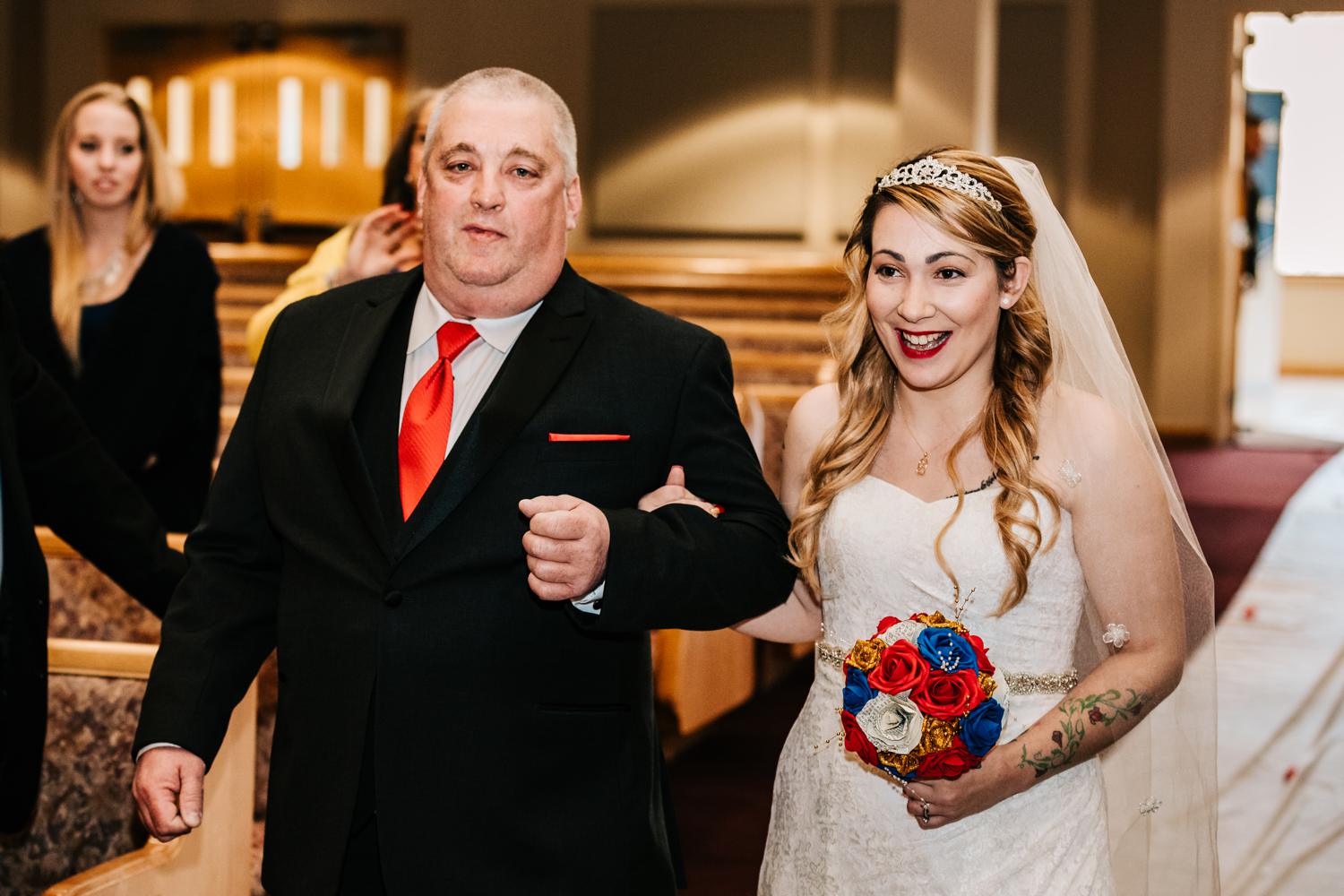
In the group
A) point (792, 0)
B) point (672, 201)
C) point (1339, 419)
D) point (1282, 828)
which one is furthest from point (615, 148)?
point (1282, 828)

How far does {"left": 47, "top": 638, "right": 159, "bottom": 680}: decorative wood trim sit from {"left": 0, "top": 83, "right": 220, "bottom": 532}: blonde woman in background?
3.23 ft

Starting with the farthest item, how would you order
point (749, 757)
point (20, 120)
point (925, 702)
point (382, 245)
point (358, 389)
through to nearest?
point (20, 120), point (749, 757), point (382, 245), point (358, 389), point (925, 702)

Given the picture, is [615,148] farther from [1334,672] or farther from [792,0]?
[1334,672]

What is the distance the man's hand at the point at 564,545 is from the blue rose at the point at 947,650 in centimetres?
42

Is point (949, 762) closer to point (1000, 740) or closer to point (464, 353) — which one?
point (1000, 740)

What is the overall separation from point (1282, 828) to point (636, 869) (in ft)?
9.54

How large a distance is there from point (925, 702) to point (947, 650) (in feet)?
0.25

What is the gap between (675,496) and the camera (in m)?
1.95

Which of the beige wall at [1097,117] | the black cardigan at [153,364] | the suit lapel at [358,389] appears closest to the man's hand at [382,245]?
the black cardigan at [153,364]

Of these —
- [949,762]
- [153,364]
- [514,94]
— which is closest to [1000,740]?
[949,762]

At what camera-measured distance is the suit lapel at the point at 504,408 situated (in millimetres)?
1916

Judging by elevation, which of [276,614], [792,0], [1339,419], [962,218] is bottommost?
[1339,419]

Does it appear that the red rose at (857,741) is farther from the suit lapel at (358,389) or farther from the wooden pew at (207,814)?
the wooden pew at (207,814)

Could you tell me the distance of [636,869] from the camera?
194 cm
